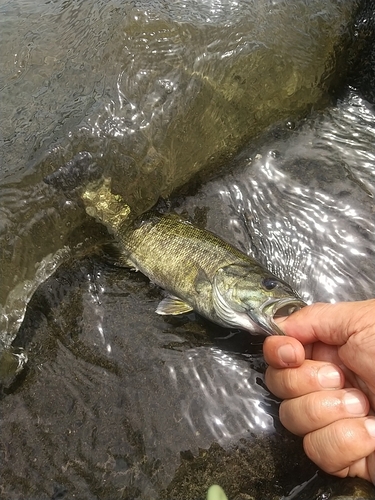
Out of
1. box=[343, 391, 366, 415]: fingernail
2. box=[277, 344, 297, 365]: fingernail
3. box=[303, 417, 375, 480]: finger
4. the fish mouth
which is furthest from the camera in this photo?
the fish mouth

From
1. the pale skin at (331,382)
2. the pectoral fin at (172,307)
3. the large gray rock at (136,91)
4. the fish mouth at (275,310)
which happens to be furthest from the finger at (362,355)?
the large gray rock at (136,91)

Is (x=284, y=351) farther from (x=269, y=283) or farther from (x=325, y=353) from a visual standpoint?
(x=269, y=283)

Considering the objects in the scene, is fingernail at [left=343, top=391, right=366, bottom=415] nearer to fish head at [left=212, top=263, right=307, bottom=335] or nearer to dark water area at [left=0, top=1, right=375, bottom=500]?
dark water area at [left=0, top=1, right=375, bottom=500]

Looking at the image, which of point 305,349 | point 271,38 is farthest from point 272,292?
point 271,38

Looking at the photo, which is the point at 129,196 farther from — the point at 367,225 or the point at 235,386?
the point at 367,225

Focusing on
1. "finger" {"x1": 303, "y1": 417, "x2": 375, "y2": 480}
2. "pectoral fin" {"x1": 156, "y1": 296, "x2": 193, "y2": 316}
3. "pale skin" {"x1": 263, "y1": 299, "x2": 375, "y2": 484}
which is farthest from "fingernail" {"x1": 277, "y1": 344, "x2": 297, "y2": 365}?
"pectoral fin" {"x1": 156, "y1": 296, "x2": 193, "y2": 316}

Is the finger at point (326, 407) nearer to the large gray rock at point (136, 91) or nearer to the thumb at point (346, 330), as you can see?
the thumb at point (346, 330)
